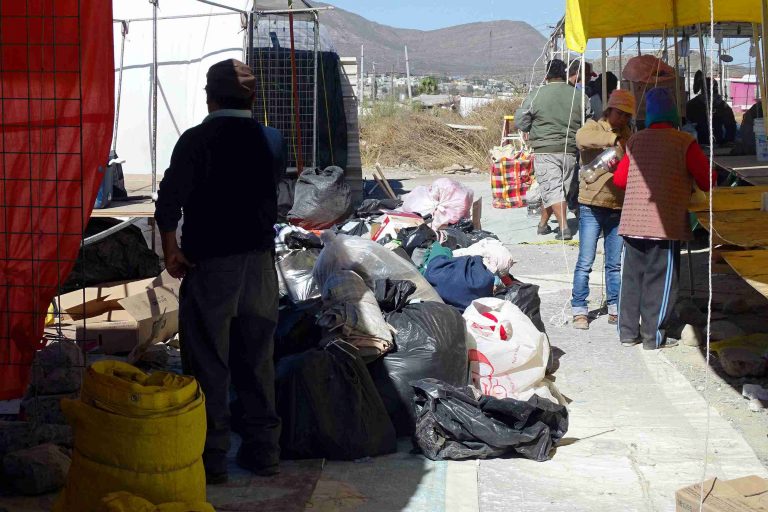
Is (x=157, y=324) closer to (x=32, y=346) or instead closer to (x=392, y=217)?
(x=32, y=346)

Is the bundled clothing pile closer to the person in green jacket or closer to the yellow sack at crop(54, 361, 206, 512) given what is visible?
the yellow sack at crop(54, 361, 206, 512)

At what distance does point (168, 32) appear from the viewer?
10.7 meters

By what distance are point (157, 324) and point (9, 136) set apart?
2166 mm

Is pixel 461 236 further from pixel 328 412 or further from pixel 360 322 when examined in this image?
pixel 328 412

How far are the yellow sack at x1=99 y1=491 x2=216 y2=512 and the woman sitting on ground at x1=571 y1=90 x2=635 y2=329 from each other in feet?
15.0

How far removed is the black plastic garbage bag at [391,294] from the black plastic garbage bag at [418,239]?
7.25 ft

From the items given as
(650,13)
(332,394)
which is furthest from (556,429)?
(650,13)

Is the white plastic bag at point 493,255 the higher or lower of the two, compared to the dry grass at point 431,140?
lower

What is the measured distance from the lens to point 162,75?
34.9ft

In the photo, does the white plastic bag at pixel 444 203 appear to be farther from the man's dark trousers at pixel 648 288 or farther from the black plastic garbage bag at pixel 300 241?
the man's dark trousers at pixel 648 288

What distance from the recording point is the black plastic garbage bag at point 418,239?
25.4 ft

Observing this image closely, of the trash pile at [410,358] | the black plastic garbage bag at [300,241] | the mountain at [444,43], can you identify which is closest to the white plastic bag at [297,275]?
the trash pile at [410,358]

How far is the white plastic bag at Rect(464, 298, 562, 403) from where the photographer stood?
5.20m

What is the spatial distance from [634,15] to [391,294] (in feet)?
15.4
